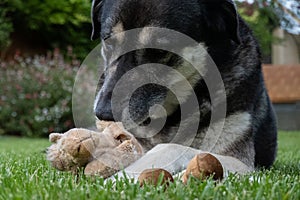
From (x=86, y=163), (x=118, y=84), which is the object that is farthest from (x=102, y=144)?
(x=118, y=84)

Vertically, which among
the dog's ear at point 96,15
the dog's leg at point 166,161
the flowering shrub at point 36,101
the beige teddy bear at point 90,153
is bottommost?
the flowering shrub at point 36,101

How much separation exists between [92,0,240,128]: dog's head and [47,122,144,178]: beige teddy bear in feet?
0.85

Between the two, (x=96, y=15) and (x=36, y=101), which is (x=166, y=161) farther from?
(x=36, y=101)

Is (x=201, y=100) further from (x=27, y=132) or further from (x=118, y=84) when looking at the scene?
(x=27, y=132)

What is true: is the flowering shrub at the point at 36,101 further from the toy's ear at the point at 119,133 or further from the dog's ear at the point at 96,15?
the toy's ear at the point at 119,133

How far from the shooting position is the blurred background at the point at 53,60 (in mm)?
8891

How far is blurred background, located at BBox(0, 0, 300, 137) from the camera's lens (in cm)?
889

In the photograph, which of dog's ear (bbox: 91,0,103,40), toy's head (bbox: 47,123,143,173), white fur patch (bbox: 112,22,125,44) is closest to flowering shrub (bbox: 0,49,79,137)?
dog's ear (bbox: 91,0,103,40)

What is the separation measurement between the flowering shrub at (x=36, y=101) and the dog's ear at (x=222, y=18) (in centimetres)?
642

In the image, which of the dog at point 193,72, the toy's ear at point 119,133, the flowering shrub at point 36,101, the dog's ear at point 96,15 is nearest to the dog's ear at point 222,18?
the dog at point 193,72

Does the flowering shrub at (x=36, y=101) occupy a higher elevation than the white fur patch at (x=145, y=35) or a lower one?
lower

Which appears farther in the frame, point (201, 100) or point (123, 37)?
point (201, 100)

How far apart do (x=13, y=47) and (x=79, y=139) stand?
10.3 m

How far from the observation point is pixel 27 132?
28.8 ft
